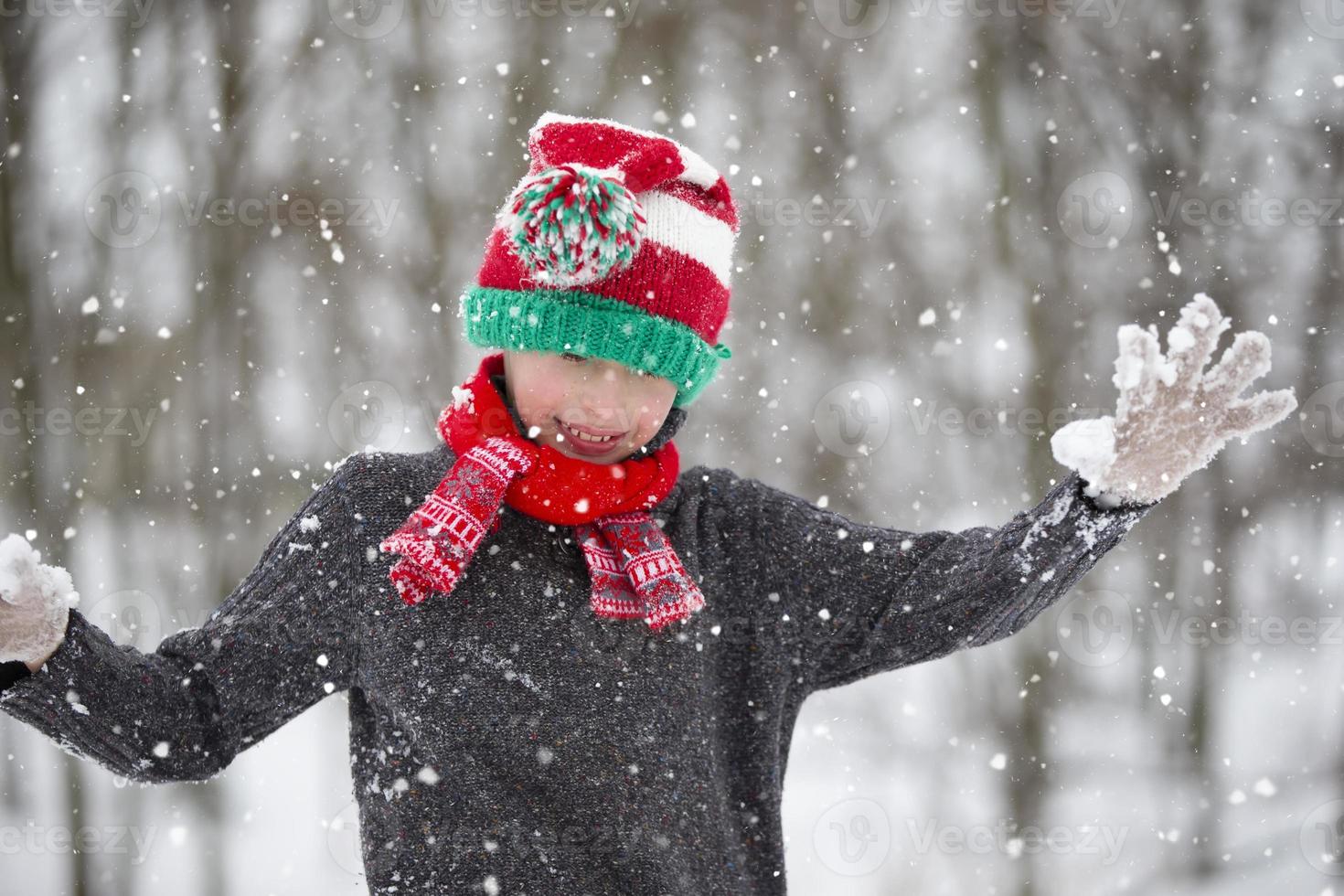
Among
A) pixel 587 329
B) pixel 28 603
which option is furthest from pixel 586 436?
pixel 28 603

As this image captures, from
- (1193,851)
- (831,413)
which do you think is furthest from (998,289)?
(1193,851)

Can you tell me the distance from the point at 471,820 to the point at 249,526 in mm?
1595

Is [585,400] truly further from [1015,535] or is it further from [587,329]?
[1015,535]

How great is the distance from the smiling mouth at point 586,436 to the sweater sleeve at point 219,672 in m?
0.25

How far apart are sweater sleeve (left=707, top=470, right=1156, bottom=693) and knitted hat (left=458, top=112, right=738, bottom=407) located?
206 mm

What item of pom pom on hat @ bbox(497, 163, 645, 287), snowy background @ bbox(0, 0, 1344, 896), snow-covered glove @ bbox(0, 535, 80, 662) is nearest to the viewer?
snow-covered glove @ bbox(0, 535, 80, 662)

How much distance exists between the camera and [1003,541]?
134 centimetres

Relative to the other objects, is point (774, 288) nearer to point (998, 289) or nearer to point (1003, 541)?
point (998, 289)

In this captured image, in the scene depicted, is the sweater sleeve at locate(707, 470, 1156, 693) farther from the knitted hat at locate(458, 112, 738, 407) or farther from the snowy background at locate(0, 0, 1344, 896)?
the snowy background at locate(0, 0, 1344, 896)

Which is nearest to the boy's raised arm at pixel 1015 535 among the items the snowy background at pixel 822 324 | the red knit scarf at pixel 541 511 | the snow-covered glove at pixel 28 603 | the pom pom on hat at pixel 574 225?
the red knit scarf at pixel 541 511

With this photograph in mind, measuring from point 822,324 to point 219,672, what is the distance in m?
1.77

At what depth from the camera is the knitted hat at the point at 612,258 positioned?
48.8 inches

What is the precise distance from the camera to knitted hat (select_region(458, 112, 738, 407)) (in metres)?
1.24

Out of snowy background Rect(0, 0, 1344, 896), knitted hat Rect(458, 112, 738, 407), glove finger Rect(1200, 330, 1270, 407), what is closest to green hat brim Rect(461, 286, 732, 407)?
knitted hat Rect(458, 112, 738, 407)
